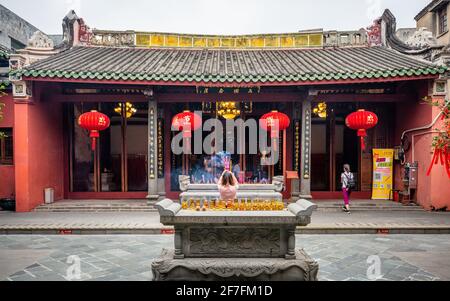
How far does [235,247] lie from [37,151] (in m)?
7.88

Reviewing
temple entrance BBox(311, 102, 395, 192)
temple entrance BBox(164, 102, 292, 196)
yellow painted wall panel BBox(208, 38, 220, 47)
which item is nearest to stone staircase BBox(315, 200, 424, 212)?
temple entrance BBox(311, 102, 395, 192)

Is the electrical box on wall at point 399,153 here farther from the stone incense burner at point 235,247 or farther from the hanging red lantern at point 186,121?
the stone incense burner at point 235,247

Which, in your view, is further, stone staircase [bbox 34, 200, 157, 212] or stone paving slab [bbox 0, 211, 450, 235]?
stone staircase [bbox 34, 200, 157, 212]

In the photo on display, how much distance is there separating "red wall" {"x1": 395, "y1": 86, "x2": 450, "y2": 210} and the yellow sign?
2.18 feet

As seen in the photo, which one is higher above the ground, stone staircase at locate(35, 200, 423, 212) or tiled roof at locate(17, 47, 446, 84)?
tiled roof at locate(17, 47, 446, 84)

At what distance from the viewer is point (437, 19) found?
60.8ft

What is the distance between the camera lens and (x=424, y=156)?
905 cm

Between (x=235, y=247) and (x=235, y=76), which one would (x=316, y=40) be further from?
(x=235, y=247)

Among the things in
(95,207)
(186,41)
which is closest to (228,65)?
(186,41)

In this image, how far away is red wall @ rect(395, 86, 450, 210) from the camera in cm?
881

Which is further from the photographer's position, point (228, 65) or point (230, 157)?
point (230, 157)

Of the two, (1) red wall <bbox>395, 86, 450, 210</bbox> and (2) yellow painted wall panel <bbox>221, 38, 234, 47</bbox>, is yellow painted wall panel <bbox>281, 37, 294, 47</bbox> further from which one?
(1) red wall <bbox>395, 86, 450, 210</bbox>

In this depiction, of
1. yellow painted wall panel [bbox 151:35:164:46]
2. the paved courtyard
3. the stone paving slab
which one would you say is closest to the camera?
the paved courtyard

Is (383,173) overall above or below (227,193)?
below
